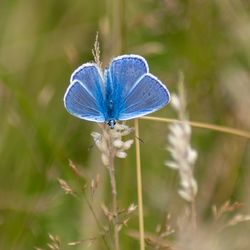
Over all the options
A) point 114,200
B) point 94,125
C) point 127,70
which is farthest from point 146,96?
point 94,125

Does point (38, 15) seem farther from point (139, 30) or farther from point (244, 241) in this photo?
point (244, 241)

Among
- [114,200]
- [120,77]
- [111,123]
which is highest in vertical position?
[120,77]

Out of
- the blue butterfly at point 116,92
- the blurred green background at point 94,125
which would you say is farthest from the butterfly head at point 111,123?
the blurred green background at point 94,125

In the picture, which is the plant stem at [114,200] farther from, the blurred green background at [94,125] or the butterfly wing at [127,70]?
the blurred green background at [94,125]

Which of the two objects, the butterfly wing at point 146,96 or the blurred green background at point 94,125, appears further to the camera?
the blurred green background at point 94,125

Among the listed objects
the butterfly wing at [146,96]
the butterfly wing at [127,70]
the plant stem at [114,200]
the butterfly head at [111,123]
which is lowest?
the plant stem at [114,200]

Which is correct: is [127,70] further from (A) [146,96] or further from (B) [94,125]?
(B) [94,125]

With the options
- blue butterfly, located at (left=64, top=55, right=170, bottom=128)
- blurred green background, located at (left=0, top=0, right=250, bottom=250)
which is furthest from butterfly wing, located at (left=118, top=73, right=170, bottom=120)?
blurred green background, located at (left=0, top=0, right=250, bottom=250)
